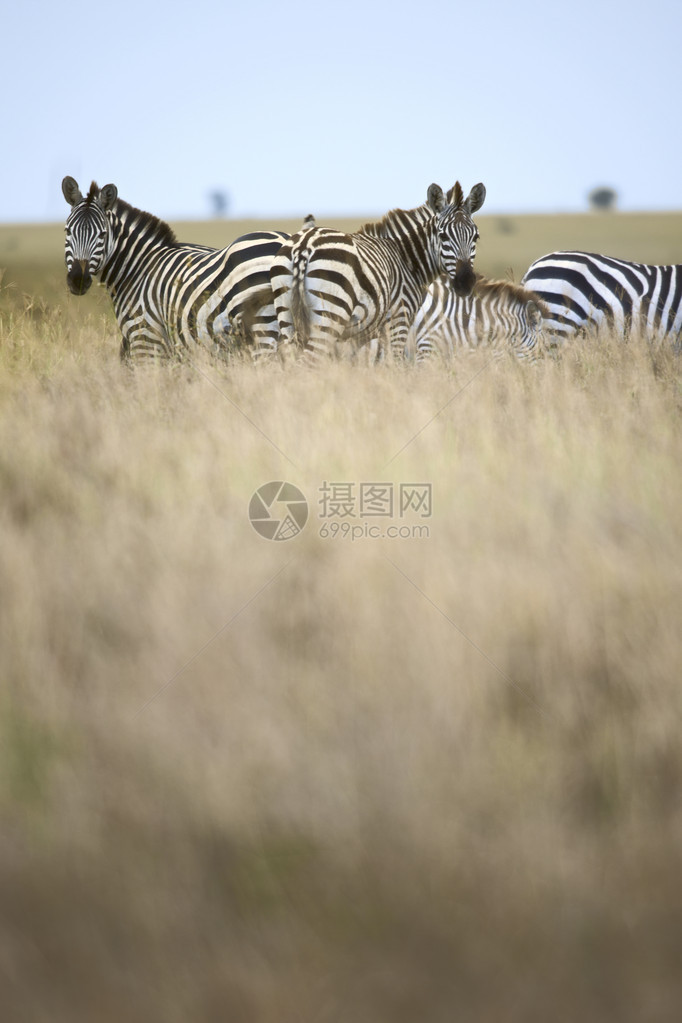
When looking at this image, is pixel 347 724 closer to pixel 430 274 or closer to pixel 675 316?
pixel 430 274

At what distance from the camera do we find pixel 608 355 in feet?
18.6

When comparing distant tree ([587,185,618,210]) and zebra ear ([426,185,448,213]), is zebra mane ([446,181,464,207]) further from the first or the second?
distant tree ([587,185,618,210])

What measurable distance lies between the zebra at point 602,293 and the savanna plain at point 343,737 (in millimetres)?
4494

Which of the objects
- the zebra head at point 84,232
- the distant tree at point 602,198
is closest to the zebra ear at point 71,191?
the zebra head at point 84,232

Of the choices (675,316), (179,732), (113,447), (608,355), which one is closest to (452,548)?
(179,732)

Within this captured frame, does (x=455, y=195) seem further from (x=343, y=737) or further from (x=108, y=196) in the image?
(x=343, y=737)

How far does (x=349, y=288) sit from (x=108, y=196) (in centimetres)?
258

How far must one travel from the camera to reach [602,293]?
7797 mm

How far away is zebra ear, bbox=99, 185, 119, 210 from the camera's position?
22.1ft

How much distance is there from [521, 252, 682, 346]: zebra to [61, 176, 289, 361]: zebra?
3.09 meters

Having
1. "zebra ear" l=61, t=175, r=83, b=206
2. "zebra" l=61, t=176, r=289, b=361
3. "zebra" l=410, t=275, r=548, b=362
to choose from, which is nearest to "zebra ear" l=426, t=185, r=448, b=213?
"zebra" l=410, t=275, r=548, b=362

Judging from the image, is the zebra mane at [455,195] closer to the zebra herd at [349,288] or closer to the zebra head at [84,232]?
the zebra herd at [349,288]

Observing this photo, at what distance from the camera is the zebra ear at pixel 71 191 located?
6.59 metres

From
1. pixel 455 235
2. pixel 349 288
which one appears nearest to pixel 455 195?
pixel 455 235
